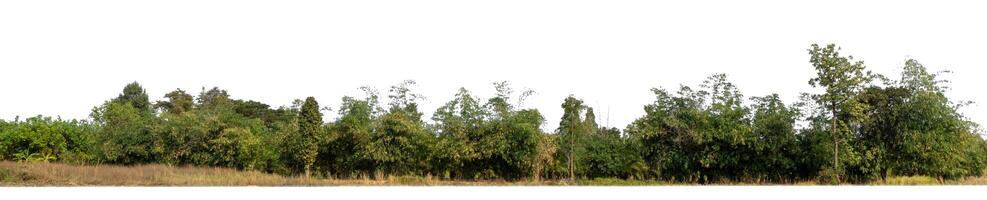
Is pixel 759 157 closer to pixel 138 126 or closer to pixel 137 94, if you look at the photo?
pixel 138 126

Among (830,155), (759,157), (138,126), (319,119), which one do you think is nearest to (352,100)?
(319,119)

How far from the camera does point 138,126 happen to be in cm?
3331

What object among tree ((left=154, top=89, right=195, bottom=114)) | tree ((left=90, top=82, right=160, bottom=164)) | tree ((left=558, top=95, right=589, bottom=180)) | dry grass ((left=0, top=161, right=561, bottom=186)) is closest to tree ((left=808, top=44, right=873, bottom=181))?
tree ((left=558, top=95, right=589, bottom=180))

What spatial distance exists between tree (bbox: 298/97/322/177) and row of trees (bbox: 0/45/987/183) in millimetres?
46

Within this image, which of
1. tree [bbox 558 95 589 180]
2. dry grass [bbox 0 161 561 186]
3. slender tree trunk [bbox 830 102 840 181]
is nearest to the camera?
Result: dry grass [bbox 0 161 561 186]

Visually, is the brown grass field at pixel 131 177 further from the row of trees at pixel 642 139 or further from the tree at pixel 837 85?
the tree at pixel 837 85

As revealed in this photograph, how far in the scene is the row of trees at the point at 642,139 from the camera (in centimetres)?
2888

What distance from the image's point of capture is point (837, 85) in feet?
94.1

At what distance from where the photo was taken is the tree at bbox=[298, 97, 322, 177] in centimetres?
3077

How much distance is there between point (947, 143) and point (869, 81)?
3708mm

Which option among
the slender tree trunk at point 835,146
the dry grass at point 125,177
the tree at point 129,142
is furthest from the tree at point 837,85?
the tree at point 129,142

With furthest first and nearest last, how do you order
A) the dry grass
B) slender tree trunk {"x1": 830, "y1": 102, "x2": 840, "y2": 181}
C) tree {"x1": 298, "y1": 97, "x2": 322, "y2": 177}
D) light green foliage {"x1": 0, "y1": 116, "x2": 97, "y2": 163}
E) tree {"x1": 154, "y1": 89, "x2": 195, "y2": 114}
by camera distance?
1. tree {"x1": 154, "y1": 89, "x2": 195, "y2": 114}
2. light green foliage {"x1": 0, "y1": 116, "x2": 97, "y2": 163}
3. tree {"x1": 298, "y1": 97, "x2": 322, "y2": 177}
4. slender tree trunk {"x1": 830, "y1": 102, "x2": 840, "y2": 181}
5. the dry grass

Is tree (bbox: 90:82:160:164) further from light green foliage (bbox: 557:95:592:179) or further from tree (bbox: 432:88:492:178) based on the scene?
light green foliage (bbox: 557:95:592:179)

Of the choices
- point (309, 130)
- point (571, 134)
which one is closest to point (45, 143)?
point (309, 130)
